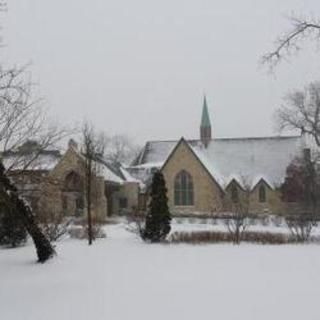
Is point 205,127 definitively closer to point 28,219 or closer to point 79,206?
point 79,206

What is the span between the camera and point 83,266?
1523 centimetres

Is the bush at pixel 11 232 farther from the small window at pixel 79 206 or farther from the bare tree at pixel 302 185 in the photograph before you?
the bare tree at pixel 302 185

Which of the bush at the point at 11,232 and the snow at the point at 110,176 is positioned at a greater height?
the snow at the point at 110,176

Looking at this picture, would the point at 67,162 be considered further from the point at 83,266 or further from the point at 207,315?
the point at 207,315

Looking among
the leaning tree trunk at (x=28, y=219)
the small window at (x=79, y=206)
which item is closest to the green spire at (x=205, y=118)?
the small window at (x=79, y=206)

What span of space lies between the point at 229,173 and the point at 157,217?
33.2 meters

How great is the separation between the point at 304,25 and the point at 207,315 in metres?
8.37

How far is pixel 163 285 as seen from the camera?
12094 millimetres

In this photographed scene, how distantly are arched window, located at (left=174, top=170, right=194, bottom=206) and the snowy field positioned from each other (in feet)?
118

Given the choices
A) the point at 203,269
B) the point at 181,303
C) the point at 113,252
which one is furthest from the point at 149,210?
the point at 181,303

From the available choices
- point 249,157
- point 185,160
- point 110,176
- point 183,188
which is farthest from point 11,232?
point 249,157

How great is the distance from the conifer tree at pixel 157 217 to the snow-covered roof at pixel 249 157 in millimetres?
29938

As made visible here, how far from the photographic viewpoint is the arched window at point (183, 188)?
5441cm

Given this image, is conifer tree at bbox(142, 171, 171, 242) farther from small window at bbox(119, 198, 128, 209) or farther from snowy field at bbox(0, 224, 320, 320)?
small window at bbox(119, 198, 128, 209)
